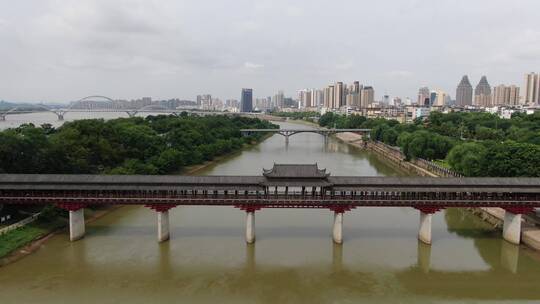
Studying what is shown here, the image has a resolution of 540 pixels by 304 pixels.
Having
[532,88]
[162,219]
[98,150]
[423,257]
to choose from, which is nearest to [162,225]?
[162,219]

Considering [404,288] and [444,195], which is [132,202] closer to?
[404,288]

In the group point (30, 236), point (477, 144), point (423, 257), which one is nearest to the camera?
point (423, 257)

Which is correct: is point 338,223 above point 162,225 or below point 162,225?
above

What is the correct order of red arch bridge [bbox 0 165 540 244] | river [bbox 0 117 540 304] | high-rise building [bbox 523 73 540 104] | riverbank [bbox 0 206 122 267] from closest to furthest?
river [bbox 0 117 540 304] → riverbank [bbox 0 206 122 267] → red arch bridge [bbox 0 165 540 244] → high-rise building [bbox 523 73 540 104]

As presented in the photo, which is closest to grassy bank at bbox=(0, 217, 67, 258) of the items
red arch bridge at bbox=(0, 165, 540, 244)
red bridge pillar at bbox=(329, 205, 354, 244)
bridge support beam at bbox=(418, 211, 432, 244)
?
red arch bridge at bbox=(0, 165, 540, 244)

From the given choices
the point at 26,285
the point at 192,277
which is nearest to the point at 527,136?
the point at 192,277

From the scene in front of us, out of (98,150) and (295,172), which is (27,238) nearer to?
(295,172)

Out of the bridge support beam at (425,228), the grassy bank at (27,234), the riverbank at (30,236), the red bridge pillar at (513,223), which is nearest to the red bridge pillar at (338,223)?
the bridge support beam at (425,228)

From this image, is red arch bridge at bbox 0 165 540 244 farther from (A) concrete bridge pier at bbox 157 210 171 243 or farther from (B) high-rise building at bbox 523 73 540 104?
(B) high-rise building at bbox 523 73 540 104
